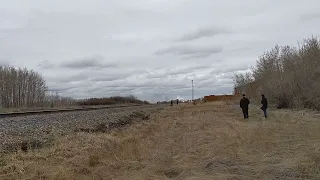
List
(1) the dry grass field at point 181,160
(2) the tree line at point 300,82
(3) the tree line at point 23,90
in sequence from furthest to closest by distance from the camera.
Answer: (3) the tree line at point 23,90
(2) the tree line at point 300,82
(1) the dry grass field at point 181,160

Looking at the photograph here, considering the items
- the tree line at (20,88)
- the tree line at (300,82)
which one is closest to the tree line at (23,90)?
the tree line at (20,88)

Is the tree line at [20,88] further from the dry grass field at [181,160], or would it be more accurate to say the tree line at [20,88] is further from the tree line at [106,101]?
the dry grass field at [181,160]

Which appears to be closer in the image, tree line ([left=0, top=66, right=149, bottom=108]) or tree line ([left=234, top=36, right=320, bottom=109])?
tree line ([left=234, top=36, right=320, bottom=109])

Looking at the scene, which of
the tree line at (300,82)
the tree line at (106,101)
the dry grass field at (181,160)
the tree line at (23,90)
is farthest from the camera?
the tree line at (106,101)

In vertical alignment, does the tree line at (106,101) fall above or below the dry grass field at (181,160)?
above

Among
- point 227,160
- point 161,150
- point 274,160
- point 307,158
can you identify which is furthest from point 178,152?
point 307,158

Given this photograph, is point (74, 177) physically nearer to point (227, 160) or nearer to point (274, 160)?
point (227, 160)

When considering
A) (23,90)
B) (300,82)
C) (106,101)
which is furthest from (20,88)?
(300,82)

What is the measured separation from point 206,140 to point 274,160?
5381mm

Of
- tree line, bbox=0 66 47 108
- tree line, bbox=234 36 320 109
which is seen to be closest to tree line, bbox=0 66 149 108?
tree line, bbox=0 66 47 108

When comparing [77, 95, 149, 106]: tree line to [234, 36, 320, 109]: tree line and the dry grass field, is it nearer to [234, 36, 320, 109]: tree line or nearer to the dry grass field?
[234, 36, 320, 109]: tree line

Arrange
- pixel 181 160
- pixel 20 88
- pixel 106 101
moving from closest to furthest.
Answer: pixel 181 160 → pixel 20 88 → pixel 106 101

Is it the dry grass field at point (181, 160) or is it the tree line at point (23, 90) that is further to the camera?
the tree line at point (23, 90)

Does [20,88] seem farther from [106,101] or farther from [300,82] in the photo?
[300,82]
